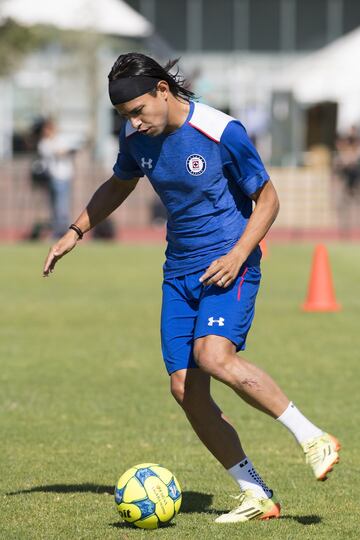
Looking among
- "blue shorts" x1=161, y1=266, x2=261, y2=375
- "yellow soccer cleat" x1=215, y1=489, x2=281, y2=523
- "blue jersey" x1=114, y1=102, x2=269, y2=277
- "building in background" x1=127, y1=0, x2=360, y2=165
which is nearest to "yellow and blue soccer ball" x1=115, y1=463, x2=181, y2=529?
"yellow soccer cleat" x1=215, y1=489, x2=281, y2=523

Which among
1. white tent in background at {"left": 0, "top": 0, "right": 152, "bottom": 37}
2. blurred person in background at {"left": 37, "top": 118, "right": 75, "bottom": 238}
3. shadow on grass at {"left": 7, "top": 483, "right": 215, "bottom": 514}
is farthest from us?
white tent in background at {"left": 0, "top": 0, "right": 152, "bottom": 37}

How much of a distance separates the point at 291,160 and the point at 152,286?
2053 centimetres

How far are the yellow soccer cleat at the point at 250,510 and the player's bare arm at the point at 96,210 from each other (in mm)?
1505

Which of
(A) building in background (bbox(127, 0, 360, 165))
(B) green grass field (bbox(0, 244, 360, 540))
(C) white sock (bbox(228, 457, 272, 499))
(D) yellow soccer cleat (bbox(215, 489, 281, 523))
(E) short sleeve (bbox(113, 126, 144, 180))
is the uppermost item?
(A) building in background (bbox(127, 0, 360, 165))

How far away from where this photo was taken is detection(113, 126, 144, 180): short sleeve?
5.95 metres

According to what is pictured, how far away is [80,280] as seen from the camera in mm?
18172

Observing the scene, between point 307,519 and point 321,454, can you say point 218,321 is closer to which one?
point 321,454

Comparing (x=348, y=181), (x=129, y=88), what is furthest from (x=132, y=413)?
(x=348, y=181)

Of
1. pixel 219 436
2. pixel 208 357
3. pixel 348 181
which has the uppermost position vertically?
pixel 348 181

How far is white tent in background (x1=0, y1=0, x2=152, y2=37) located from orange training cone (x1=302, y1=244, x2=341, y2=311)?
24.9m

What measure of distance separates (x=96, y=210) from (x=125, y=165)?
0.34 m

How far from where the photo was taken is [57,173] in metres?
24.5

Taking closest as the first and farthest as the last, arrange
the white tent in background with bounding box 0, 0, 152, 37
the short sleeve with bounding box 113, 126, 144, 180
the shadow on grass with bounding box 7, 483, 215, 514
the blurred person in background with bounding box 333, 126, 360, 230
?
1. the short sleeve with bounding box 113, 126, 144, 180
2. the shadow on grass with bounding box 7, 483, 215, 514
3. the blurred person in background with bounding box 333, 126, 360, 230
4. the white tent in background with bounding box 0, 0, 152, 37

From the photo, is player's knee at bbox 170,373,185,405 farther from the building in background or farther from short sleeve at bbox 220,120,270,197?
the building in background
